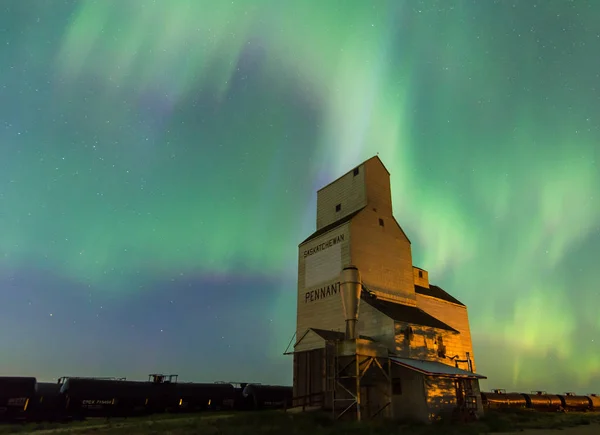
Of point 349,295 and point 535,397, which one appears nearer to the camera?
point 349,295

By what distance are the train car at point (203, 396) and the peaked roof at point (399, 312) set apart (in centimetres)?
1502

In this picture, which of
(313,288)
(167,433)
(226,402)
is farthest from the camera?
(313,288)

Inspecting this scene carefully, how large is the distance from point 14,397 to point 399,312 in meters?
27.8

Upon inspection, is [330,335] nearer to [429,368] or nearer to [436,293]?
[429,368]

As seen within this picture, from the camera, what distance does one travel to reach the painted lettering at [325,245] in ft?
121

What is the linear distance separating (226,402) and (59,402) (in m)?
13.4

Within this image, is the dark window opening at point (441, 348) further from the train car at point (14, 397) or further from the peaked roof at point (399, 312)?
the train car at point (14, 397)

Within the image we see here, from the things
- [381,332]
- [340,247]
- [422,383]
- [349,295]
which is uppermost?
[340,247]

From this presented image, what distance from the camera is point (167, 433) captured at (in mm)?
18969

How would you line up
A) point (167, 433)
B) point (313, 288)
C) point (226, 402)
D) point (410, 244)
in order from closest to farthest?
1. point (167, 433)
2. point (226, 402)
3. point (313, 288)
4. point (410, 244)

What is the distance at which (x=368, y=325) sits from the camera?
32.1m

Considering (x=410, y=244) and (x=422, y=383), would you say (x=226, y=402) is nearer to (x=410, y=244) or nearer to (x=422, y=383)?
(x=422, y=383)

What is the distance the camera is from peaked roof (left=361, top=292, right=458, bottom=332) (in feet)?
103

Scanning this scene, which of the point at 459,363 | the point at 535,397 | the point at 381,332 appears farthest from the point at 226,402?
the point at 535,397
